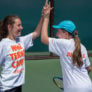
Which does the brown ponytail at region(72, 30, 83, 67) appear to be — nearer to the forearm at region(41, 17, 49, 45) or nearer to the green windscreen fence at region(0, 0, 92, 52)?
the forearm at region(41, 17, 49, 45)

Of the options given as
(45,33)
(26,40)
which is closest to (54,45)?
(45,33)

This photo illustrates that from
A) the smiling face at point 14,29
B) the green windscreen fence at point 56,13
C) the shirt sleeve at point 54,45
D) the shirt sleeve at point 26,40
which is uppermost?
the green windscreen fence at point 56,13

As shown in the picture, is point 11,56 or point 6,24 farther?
point 6,24

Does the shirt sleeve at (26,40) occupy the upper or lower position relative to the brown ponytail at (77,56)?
upper

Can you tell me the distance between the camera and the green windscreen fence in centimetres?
478

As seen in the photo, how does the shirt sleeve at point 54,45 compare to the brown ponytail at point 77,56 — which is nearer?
the brown ponytail at point 77,56

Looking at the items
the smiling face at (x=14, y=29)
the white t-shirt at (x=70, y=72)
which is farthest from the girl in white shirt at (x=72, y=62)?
the smiling face at (x=14, y=29)

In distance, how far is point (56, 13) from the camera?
197 inches

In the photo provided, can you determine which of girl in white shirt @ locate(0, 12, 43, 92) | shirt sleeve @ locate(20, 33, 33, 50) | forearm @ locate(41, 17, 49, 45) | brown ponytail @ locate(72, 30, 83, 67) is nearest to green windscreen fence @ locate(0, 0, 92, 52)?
shirt sleeve @ locate(20, 33, 33, 50)

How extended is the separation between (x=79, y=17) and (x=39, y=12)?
0.74 metres

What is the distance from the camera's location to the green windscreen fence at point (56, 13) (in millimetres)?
4777

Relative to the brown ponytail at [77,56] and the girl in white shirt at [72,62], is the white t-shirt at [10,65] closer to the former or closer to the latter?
the girl in white shirt at [72,62]

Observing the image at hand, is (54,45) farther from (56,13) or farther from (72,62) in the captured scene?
(56,13)

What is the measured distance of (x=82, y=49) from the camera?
9.78ft
